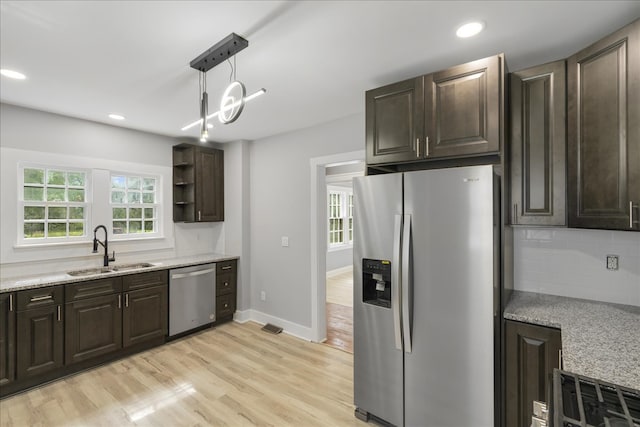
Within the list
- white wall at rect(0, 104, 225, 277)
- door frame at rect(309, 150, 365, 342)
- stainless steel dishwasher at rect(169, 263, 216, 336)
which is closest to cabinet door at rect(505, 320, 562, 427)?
door frame at rect(309, 150, 365, 342)

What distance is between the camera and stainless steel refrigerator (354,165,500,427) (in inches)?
71.5

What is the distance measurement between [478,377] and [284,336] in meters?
2.56

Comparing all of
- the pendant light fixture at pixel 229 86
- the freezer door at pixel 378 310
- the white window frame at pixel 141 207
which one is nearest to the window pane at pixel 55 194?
the white window frame at pixel 141 207

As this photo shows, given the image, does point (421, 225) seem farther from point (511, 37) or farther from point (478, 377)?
point (511, 37)

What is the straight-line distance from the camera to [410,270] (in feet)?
6.72

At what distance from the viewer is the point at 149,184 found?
4230 mm

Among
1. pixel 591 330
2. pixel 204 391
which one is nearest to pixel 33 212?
pixel 204 391

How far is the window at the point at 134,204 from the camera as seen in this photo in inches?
152

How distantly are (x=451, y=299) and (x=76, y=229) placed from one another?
3.97 metres

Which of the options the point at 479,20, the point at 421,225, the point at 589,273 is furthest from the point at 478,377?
the point at 479,20

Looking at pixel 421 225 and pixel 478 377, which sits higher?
pixel 421 225

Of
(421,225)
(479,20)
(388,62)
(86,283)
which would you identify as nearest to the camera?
(479,20)

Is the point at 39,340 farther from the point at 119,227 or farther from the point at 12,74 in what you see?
the point at 12,74

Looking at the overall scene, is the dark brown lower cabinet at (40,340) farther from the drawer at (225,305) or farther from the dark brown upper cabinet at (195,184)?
the dark brown upper cabinet at (195,184)
